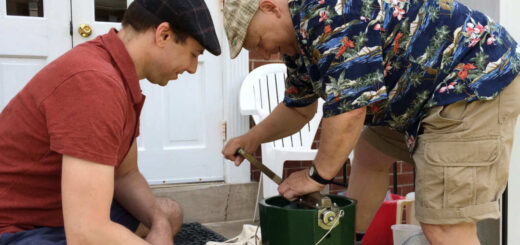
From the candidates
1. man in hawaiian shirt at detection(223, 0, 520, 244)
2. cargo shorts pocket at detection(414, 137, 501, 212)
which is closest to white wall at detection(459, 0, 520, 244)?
man in hawaiian shirt at detection(223, 0, 520, 244)

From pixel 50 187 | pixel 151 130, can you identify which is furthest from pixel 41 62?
pixel 50 187

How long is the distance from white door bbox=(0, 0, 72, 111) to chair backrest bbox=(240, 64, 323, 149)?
1197 mm

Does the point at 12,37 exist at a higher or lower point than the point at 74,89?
higher

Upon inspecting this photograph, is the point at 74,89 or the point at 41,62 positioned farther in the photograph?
the point at 41,62

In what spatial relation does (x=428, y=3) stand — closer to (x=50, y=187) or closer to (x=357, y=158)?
(x=357, y=158)

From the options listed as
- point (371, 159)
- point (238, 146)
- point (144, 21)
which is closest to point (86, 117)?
point (144, 21)

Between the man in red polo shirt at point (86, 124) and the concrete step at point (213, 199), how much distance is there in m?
1.66

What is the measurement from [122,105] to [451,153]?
106cm

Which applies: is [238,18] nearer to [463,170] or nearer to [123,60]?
[123,60]

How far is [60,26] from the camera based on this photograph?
3.16m

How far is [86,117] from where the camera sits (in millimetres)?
1210

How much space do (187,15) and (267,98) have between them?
198cm

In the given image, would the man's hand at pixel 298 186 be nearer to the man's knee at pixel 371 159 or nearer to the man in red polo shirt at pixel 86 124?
the man in red polo shirt at pixel 86 124

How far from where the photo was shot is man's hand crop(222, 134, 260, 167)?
6.79 ft
